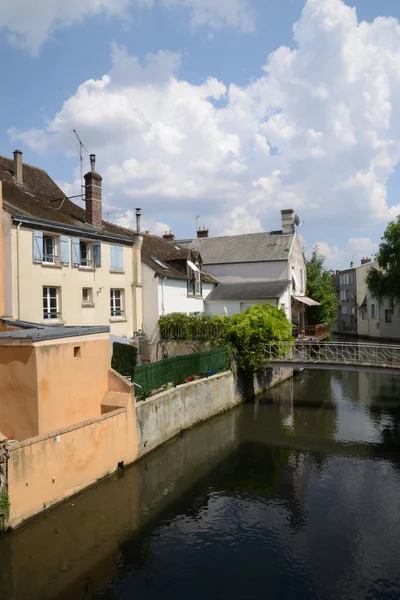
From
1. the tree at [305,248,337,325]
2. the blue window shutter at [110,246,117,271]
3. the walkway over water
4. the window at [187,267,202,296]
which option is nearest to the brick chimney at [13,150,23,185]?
the blue window shutter at [110,246,117,271]

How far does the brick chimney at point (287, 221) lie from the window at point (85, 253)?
70.6ft

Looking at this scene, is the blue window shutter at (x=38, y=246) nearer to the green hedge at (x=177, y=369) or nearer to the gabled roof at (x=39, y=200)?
the gabled roof at (x=39, y=200)

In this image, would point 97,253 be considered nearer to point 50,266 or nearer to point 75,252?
point 75,252

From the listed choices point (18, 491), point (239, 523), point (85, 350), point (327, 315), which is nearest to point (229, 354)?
point (85, 350)

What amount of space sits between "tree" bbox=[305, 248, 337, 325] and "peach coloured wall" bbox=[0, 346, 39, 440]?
37310 millimetres

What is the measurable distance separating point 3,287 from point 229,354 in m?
13.5

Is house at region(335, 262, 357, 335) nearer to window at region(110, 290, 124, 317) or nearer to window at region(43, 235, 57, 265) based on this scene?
window at region(110, 290, 124, 317)

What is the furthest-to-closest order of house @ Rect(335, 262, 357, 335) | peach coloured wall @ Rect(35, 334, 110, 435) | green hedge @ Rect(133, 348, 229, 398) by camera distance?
house @ Rect(335, 262, 357, 335) → green hedge @ Rect(133, 348, 229, 398) → peach coloured wall @ Rect(35, 334, 110, 435)

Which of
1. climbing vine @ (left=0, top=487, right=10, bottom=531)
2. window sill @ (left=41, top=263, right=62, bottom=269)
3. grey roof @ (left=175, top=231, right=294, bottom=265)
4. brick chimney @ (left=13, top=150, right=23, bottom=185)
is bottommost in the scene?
climbing vine @ (left=0, top=487, right=10, bottom=531)

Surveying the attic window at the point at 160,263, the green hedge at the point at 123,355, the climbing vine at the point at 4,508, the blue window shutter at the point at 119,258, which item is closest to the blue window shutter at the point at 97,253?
the blue window shutter at the point at 119,258

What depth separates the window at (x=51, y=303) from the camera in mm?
23781

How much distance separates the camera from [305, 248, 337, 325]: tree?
4859 cm

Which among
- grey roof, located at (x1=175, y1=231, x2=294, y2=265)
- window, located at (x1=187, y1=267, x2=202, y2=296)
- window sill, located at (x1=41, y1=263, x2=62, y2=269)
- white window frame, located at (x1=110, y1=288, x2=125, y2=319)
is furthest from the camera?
grey roof, located at (x1=175, y1=231, x2=294, y2=265)

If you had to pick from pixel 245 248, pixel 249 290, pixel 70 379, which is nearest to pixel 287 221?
pixel 245 248
